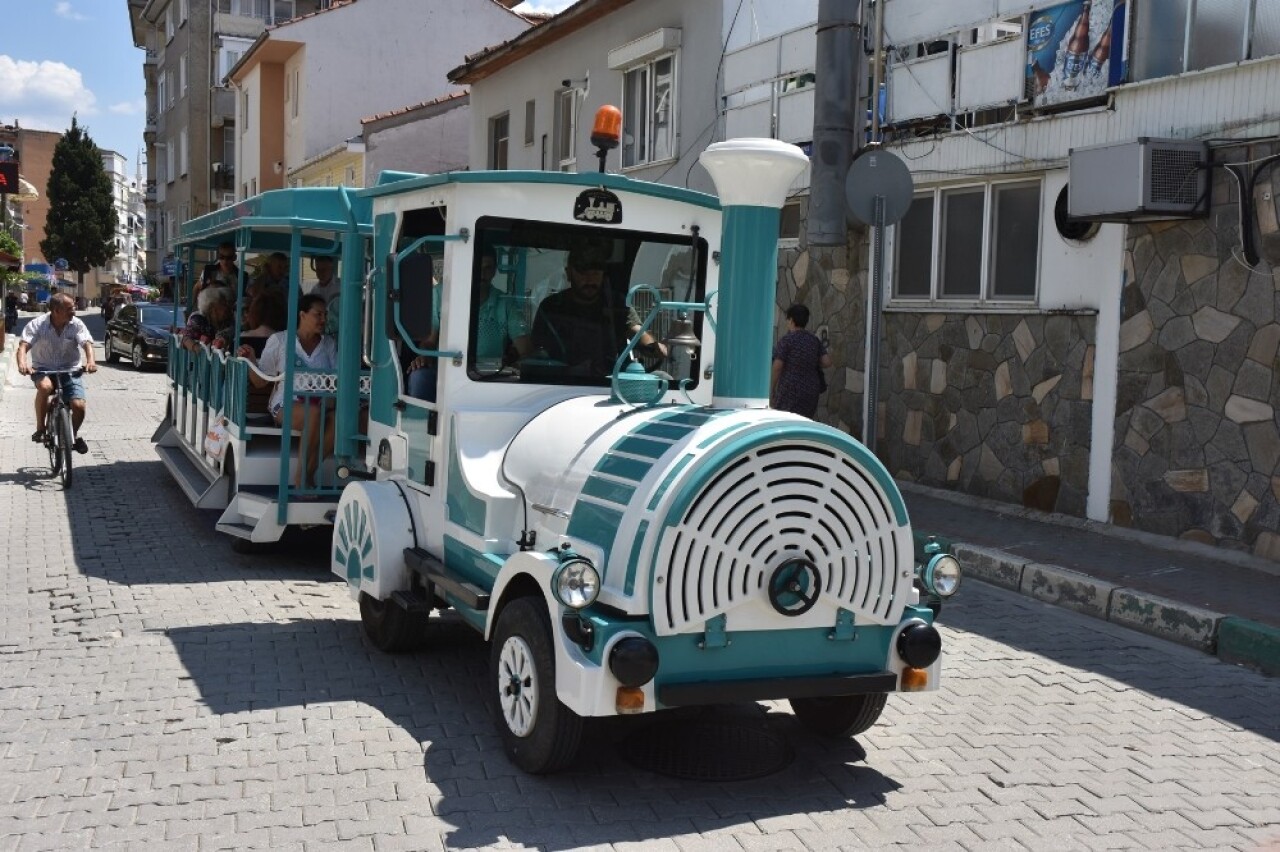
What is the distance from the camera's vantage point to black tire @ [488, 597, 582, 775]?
180 inches

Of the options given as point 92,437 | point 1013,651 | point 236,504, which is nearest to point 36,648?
point 236,504

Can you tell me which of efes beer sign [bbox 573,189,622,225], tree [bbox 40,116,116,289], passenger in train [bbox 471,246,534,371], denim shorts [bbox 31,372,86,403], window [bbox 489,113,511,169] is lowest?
denim shorts [bbox 31,372,86,403]

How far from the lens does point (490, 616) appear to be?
16.6ft

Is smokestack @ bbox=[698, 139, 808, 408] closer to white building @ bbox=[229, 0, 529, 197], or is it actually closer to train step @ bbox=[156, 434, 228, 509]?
train step @ bbox=[156, 434, 228, 509]

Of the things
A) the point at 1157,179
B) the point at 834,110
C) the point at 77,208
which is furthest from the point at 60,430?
the point at 77,208

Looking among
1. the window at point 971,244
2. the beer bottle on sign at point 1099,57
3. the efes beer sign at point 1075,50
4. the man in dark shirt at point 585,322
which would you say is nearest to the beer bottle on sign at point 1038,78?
the efes beer sign at point 1075,50

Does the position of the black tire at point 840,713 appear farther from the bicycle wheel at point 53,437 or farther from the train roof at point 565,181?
the bicycle wheel at point 53,437

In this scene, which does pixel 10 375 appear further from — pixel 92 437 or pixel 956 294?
pixel 956 294

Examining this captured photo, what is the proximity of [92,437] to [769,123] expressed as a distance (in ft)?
29.2

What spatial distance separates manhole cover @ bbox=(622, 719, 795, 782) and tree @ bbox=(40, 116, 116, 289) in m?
81.3

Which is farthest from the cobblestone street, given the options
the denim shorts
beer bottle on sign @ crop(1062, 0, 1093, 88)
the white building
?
the white building

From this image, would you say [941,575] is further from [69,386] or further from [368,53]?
[368,53]

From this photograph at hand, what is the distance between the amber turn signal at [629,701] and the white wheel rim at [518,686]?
1.42ft

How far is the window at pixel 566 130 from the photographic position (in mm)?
20172
